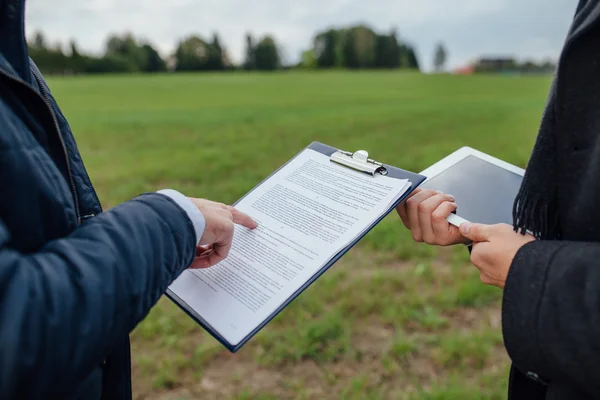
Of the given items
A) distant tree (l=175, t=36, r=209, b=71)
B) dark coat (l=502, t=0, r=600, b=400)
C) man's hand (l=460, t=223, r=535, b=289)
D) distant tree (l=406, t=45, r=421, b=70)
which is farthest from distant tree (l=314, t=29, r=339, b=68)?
dark coat (l=502, t=0, r=600, b=400)

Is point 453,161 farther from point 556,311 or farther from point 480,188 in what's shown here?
point 556,311

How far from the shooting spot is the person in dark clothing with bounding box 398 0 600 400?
0.88 m

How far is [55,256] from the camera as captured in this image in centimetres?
82

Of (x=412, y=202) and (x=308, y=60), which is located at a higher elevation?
(x=412, y=202)

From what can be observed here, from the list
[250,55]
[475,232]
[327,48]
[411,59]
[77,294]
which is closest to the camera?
[77,294]

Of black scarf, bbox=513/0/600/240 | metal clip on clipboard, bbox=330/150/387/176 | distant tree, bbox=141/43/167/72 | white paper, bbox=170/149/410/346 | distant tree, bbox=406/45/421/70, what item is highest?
black scarf, bbox=513/0/600/240

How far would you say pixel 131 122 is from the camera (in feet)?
35.0

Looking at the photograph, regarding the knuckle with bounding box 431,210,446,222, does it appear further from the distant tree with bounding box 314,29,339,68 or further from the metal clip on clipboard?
the distant tree with bounding box 314,29,339,68

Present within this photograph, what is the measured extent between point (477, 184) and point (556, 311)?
0.58m

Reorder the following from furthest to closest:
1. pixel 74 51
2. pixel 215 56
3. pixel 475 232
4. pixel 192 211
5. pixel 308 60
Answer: pixel 308 60 → pixel 215 56 → pixel 74 51 → pixel 475 232 → pixel 192 211

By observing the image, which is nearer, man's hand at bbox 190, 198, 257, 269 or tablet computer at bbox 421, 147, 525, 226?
man's hand at bbox 190, 198, 257, 269

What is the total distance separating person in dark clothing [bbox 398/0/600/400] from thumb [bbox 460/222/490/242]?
0.04 m

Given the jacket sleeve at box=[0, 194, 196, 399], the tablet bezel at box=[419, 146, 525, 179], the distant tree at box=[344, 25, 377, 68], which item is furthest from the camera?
the distant tree at box=[344, 25, 377, 68]

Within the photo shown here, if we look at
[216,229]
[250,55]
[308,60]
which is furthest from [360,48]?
[216,229]
